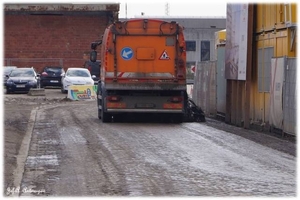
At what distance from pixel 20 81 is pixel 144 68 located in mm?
20812

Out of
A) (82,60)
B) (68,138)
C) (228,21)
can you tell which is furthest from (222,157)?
(82,60)

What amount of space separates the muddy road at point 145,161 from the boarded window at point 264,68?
1.44 metres

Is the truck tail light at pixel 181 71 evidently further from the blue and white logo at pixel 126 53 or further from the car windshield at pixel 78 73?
the car windshield at pixel 78 73

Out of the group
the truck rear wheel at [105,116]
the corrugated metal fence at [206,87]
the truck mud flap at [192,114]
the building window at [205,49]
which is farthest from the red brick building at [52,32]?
the truck rear wheel at [105,116]

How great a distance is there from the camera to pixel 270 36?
2078cm

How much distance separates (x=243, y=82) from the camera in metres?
22.4

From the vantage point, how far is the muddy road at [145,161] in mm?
10805

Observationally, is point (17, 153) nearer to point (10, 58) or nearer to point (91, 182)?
point (91, 182)

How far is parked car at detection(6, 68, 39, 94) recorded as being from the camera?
41562 millimetres

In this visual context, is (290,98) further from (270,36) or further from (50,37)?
(50,37)

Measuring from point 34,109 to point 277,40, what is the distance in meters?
12.8

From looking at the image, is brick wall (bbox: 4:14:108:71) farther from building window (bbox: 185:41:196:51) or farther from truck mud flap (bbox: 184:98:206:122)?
truck mud flap (bbox: 184:98:206:122)

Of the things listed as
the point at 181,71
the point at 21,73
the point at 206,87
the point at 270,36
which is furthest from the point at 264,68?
the point at 21,73

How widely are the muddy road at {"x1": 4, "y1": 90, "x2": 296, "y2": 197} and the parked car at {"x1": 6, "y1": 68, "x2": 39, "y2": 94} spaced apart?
19.8 metres
